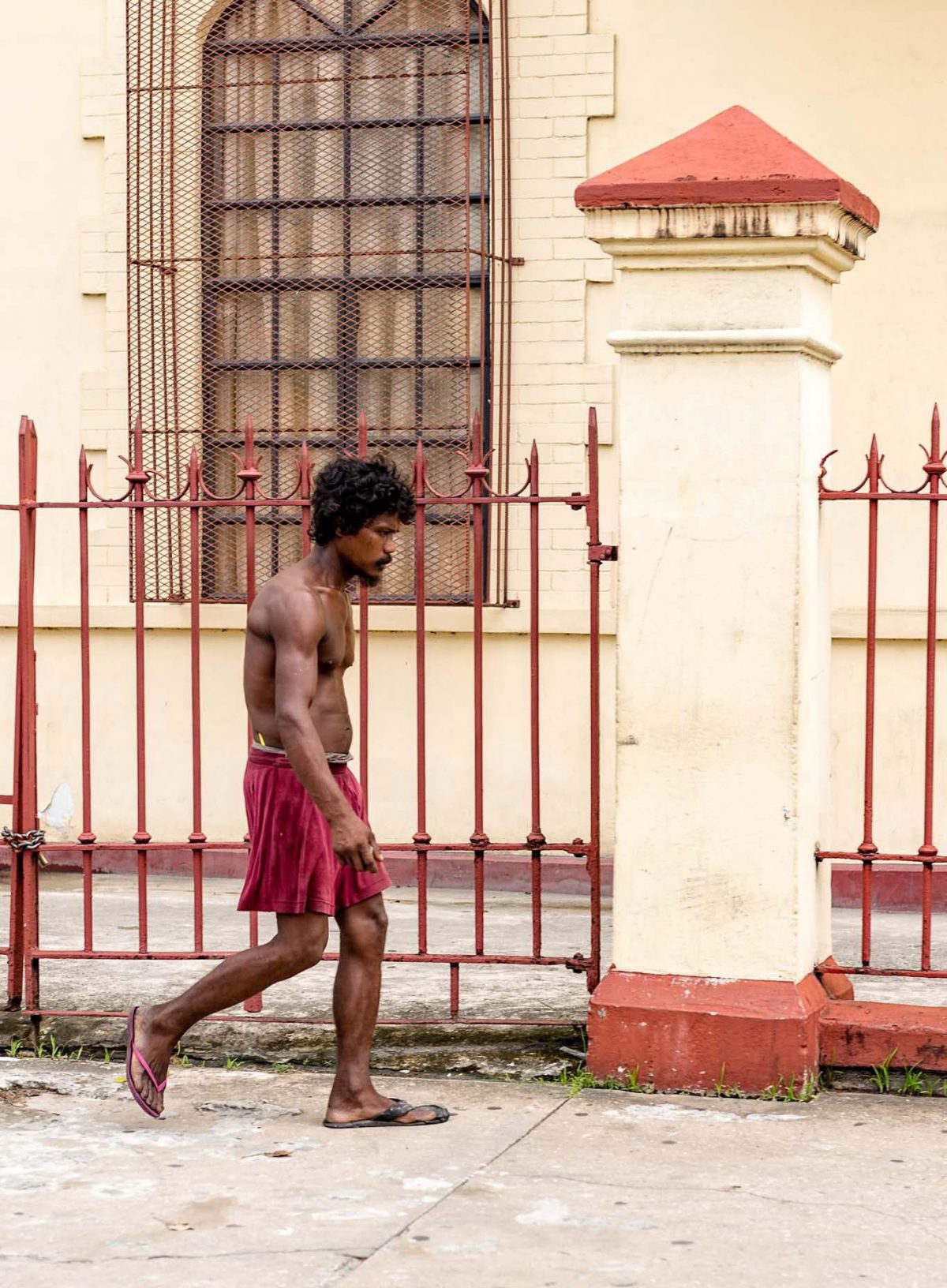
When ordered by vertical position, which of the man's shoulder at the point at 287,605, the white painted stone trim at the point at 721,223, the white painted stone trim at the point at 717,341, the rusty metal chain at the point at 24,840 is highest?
the white painted stone trim at the point at 721,223

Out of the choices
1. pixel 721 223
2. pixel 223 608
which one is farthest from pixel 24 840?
pixel 223 608

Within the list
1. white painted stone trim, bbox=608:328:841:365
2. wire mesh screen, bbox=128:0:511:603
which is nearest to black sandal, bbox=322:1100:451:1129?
white painted stone trim, bbox=608:328:841:365

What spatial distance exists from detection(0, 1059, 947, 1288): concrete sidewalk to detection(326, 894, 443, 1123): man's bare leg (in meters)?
0.09

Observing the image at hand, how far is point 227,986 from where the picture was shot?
5.13 meters

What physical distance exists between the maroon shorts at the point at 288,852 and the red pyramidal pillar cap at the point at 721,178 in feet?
5.77

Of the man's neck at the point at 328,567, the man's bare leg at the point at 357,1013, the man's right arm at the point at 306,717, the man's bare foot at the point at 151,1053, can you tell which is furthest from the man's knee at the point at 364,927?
the man's neck at the point at 328,567

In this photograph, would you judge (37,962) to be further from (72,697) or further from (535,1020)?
(72,697)

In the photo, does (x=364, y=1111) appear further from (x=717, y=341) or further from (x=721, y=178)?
(x=721, y=178)

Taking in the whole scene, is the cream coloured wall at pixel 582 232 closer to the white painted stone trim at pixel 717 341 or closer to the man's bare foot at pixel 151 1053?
the white painted stone trim at pixel 717 341

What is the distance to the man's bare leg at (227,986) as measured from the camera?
5.09 metres

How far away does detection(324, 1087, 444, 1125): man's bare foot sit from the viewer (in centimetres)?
515

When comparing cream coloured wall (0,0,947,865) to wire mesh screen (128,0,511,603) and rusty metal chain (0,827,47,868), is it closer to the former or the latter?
wire mesh screen (128,0,511,603)

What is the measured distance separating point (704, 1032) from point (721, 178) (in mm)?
2341

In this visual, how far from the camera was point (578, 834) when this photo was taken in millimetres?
8766
